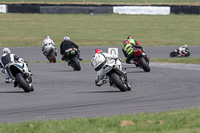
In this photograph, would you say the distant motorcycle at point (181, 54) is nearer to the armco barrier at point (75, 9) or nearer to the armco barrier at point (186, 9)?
the armco barrier at point (186, 9)

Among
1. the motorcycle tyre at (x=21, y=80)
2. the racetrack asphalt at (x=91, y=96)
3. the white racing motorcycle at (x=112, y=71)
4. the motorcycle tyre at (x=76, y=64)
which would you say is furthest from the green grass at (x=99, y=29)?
the motorcycle tyre at (x=21, y=80)

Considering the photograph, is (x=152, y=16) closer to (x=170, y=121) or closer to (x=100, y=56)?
(x=100, y=56)

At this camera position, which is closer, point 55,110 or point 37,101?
point 55,110

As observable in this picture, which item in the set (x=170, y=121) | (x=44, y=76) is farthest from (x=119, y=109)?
(x=44, y=76)

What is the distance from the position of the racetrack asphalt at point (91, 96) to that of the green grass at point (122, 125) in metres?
1.04

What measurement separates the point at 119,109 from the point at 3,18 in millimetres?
37527

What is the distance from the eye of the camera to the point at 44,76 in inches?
689

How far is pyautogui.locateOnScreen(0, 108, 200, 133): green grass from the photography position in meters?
6.84

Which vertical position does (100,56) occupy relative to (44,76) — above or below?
above

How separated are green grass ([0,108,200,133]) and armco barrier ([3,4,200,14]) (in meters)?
37.0

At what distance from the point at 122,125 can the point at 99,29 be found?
35.8 meters

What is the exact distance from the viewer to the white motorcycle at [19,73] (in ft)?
40.7

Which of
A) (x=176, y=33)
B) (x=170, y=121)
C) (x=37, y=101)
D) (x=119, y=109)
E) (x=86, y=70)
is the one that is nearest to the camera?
(x=170, y=121)

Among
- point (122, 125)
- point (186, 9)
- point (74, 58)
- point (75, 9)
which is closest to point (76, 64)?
point (74, 58)
